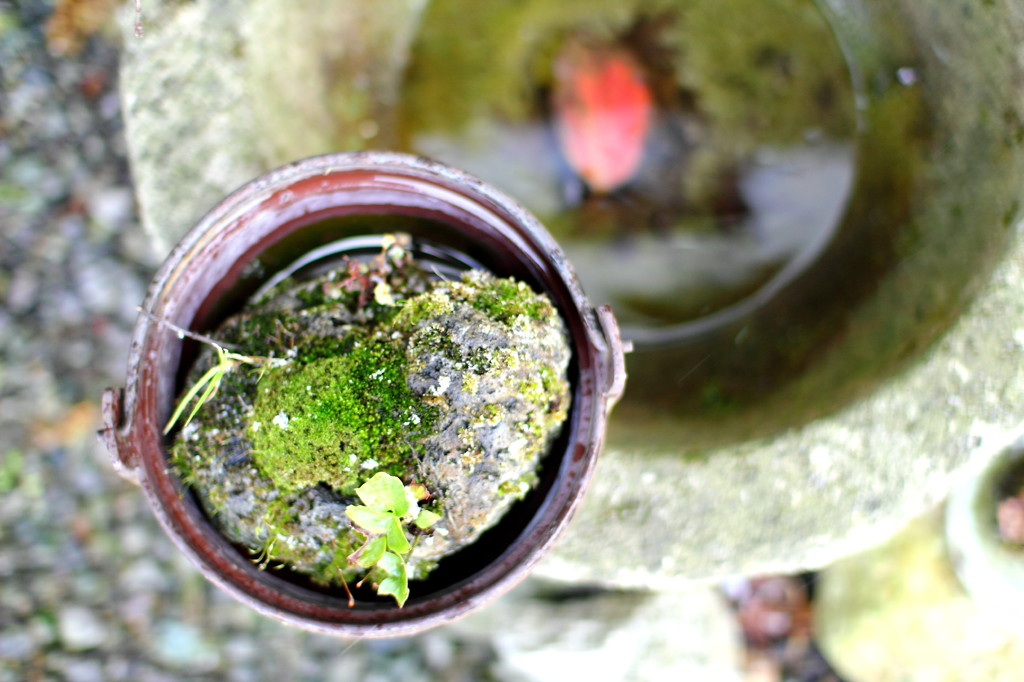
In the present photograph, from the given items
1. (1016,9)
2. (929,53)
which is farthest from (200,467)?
(929,53)

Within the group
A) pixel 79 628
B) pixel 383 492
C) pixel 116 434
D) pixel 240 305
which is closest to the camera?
pixel 383 492

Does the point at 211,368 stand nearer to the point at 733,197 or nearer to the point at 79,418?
the point at 79,418

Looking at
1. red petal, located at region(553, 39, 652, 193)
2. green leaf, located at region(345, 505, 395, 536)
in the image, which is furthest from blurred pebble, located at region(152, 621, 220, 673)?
red petal, located at region(553, 39, 652, 193)

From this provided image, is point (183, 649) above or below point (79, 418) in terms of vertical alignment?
below

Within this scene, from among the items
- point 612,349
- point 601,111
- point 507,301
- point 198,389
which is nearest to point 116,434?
point 198,389

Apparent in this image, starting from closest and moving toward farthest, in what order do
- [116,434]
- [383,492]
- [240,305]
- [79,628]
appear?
[383,492]
[116,434]
[240,305]
[79,628]

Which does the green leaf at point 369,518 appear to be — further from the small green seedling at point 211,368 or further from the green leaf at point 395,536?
the small green seedling at point 211,368

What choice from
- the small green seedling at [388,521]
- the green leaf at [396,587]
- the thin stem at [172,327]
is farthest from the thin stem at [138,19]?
the green leaf at [396,587]
